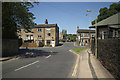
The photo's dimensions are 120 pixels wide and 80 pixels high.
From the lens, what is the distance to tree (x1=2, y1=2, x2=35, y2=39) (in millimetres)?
14763

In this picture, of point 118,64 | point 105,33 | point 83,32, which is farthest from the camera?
point 83,32

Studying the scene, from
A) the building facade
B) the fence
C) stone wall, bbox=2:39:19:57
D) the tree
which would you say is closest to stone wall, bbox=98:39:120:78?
the fence

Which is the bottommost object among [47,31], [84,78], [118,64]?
[84,78]

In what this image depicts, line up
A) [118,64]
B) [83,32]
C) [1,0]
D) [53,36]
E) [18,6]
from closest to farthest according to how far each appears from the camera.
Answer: [118,64] → [1,0] → [18,6] → [53,36] → [83,32]

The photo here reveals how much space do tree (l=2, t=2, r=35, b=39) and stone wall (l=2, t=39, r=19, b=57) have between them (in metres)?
0.65

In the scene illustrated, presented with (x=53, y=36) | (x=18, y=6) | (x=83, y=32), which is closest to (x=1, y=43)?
(x=18, y=6)

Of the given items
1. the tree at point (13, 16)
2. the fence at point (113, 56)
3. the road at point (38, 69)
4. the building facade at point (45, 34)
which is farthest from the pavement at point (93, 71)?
the building facade at point (45, 34)

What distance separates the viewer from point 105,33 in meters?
17.2

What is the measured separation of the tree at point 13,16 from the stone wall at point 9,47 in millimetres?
649

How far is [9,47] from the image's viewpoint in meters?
17.3

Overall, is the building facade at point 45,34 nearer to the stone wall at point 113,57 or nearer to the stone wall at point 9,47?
the stone wall at point 9,47

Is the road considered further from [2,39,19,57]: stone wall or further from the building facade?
the building facade

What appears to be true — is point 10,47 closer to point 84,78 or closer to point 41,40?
point 84,78

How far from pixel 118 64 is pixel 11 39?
53.9 ft
